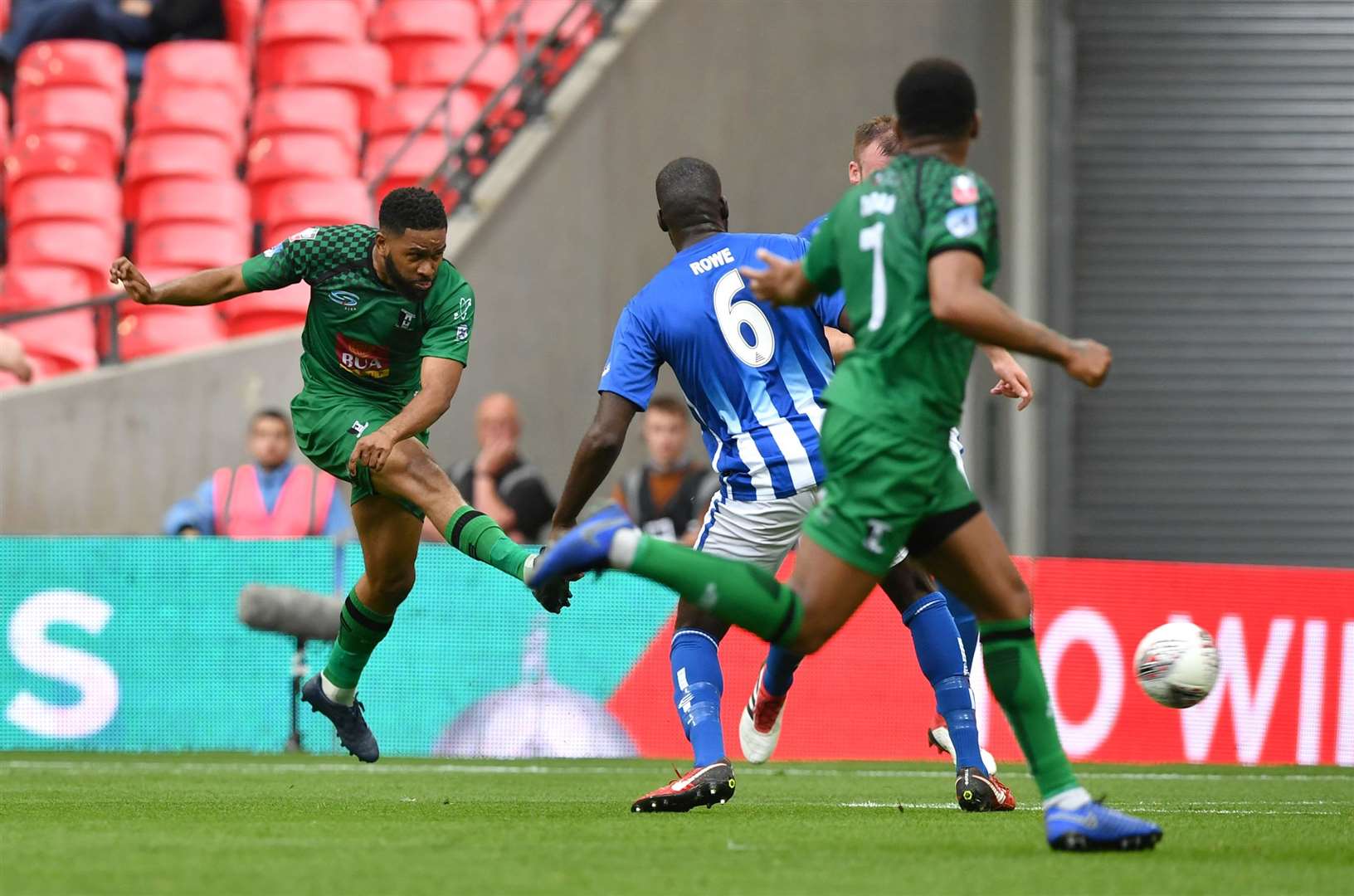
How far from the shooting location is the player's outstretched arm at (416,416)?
6.63 meters

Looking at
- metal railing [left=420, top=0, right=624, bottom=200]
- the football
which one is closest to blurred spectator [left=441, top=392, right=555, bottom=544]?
metal railing [left=420, top=0, right=624, bottom=200]

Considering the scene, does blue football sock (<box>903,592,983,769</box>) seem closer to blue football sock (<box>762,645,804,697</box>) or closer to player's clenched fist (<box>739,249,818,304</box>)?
blue football sock (<box>762,645,804,697</box>)

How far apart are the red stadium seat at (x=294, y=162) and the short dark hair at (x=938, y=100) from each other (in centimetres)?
988

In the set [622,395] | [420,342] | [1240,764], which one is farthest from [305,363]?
[1240,764]

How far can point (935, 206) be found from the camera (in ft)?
15.6

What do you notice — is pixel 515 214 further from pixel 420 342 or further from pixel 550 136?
pixel 420 342

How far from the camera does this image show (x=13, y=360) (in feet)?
33.4

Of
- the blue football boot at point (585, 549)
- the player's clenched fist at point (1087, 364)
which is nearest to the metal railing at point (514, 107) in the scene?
the blue football boot at point (585, 549)

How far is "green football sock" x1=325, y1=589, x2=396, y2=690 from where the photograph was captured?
7238 millimetres

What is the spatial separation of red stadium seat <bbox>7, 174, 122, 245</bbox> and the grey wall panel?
23.7 feet

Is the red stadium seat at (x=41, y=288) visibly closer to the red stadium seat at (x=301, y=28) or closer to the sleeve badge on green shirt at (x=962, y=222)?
the red stadium seat at (x=301, y=28)

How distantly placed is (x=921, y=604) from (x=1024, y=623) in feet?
5.27

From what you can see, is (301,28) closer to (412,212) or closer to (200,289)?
(200,289)

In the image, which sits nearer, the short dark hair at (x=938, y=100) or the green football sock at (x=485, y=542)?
the short dark hair at (x=938, y=100)
